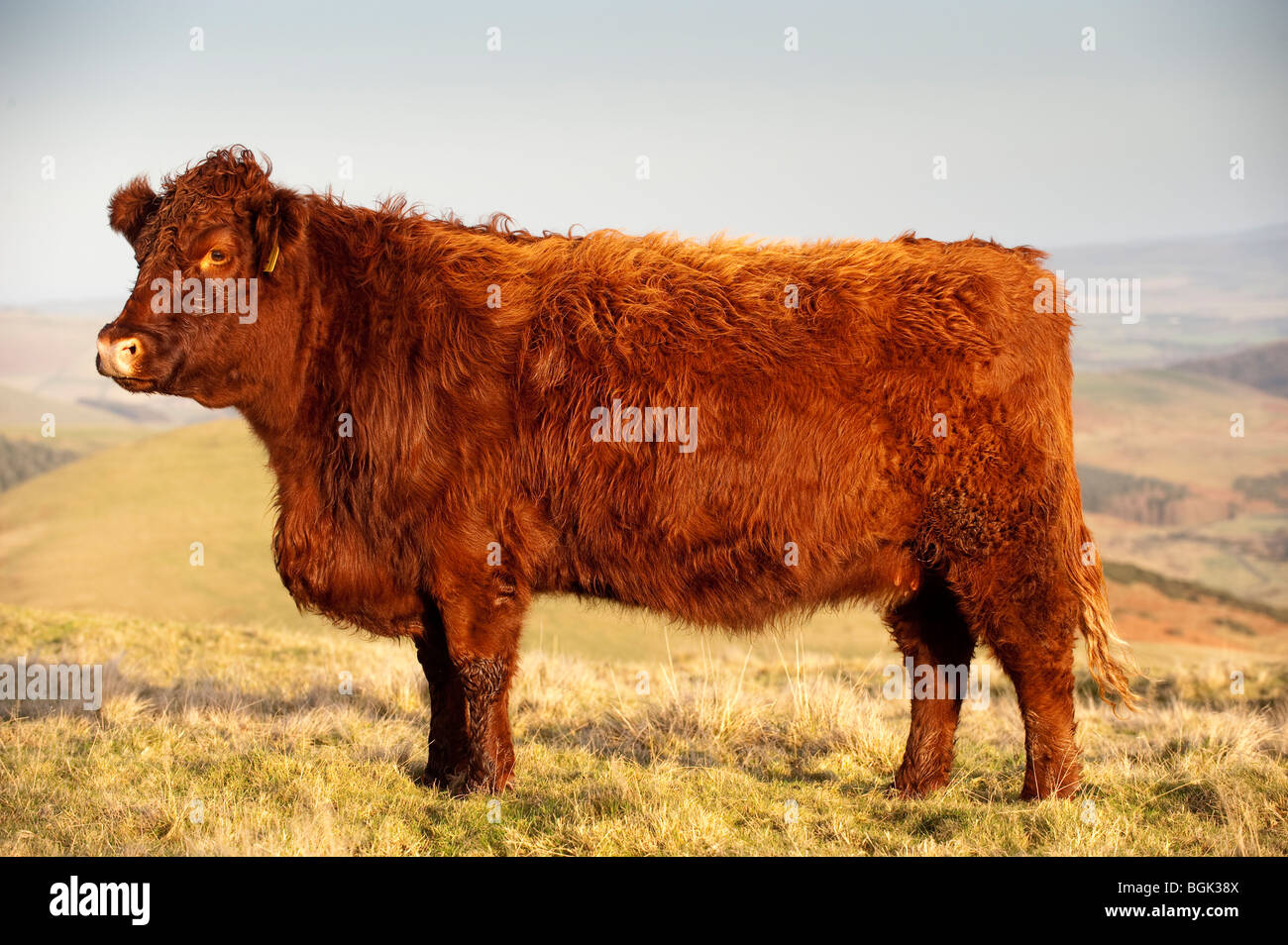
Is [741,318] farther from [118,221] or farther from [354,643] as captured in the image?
[354,643]

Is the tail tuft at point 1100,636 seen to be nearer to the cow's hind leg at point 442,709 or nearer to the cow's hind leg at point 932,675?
the cow's hind leg at point 932,675

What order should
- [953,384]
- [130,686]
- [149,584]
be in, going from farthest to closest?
1. [149,584]
2. [130,686]
3. [953,384]

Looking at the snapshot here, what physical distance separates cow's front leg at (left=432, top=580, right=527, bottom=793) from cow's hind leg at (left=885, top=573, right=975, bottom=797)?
2294 millimetres

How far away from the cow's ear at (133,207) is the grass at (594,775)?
3164mm

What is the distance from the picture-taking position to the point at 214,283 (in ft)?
18.5

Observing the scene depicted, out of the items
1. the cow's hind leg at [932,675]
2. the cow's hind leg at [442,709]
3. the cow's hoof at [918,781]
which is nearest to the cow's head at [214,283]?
the cow's hind leg at [442,709]

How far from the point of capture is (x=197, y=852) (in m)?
4.71

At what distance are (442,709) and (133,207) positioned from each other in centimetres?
342

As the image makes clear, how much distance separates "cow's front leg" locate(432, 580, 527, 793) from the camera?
557 centimetres

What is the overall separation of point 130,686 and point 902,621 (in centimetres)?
606

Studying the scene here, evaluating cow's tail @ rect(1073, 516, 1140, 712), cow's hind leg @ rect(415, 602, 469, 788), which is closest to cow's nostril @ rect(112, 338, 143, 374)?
cow's hind leg @ rect(415, 602, 469, 788)

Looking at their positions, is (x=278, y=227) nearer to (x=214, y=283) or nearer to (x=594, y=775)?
(x=214, y=283)

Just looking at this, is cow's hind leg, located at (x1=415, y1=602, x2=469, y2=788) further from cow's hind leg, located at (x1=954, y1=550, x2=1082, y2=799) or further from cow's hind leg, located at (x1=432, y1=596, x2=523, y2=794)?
cow's hind leg, located at (x1=954, y1=550, x2=1082, y2=799)

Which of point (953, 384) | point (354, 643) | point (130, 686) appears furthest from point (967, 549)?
point (354, 643)
